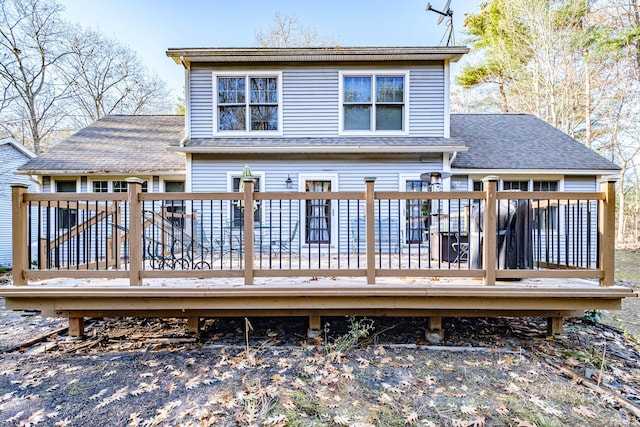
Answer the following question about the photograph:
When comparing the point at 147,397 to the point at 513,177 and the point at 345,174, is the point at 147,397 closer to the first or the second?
the point at 345,174

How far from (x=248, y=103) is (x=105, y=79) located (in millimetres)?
14506

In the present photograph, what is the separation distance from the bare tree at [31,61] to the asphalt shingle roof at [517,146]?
18761 millimetres

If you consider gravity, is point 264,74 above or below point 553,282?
above

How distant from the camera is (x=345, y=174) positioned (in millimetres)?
7723

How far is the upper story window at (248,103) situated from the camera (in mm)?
7910

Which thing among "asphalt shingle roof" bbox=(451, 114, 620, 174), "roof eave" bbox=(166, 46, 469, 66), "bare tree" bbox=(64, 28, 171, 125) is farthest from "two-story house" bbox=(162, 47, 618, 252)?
"bare tree" bbox=(64, 28, 171, 125)

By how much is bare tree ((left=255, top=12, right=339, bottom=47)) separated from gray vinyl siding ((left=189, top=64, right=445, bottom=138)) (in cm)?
1003

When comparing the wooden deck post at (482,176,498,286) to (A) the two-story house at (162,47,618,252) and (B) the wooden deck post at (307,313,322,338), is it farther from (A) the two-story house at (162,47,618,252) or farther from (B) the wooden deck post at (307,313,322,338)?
(A) the two-story house at (162,47,618,252)

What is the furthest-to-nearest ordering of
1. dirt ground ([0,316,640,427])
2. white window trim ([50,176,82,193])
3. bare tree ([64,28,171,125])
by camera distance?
bare tree ([64,28,171,125]) → white window trim ([50,176,82,193]) → dirt ground ([0,316,640,427])

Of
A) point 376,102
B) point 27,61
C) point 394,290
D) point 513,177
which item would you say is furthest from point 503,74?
point 27,61

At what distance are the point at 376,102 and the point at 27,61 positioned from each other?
17.0 m

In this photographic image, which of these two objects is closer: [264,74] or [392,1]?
[264,74]

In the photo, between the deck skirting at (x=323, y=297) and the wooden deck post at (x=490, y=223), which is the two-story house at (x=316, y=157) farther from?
the wooden deck post at (x=490, y=223)

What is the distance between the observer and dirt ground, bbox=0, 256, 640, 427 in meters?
2.46
